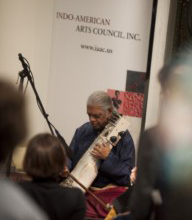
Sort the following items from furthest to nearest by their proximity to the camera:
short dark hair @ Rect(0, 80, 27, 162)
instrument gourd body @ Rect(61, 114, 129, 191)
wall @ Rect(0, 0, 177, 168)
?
wall @ Rect(0, 0, 177, 168) < instrument gourd body @ Rect(61, 114, 129, 191) < short dark hair @ Rect(0, 80, 27, 162)

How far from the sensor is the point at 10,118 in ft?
3.51

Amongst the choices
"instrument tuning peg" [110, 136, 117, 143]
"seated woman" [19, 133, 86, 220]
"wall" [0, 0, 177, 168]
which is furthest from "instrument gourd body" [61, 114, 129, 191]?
"wall" [0, 0, 177, 168]

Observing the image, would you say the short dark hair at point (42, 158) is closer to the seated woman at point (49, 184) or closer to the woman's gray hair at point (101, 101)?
the seated woman at point (49, 184)

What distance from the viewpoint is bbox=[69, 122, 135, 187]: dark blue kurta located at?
2949 mm

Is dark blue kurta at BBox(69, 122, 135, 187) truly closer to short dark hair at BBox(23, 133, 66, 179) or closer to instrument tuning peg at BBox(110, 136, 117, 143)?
instrument tuning peg at BBox(110, 136, 117, 143)

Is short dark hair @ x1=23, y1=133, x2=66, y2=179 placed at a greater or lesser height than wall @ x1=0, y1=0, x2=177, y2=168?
lesser

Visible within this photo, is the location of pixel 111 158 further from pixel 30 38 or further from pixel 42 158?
pixel 30 38

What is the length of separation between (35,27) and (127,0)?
37.1 inches

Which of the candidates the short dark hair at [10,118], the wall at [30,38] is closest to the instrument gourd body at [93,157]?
the wall at [30,38]

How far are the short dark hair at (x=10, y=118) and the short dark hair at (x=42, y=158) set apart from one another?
741mm

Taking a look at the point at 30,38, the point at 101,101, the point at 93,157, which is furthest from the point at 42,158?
A: the point at 30,38

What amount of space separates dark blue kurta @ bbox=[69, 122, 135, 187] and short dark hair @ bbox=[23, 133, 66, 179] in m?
→ 1.09

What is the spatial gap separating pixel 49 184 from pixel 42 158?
0.35 ft

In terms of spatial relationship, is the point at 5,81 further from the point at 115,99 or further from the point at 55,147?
the point at 115,99
